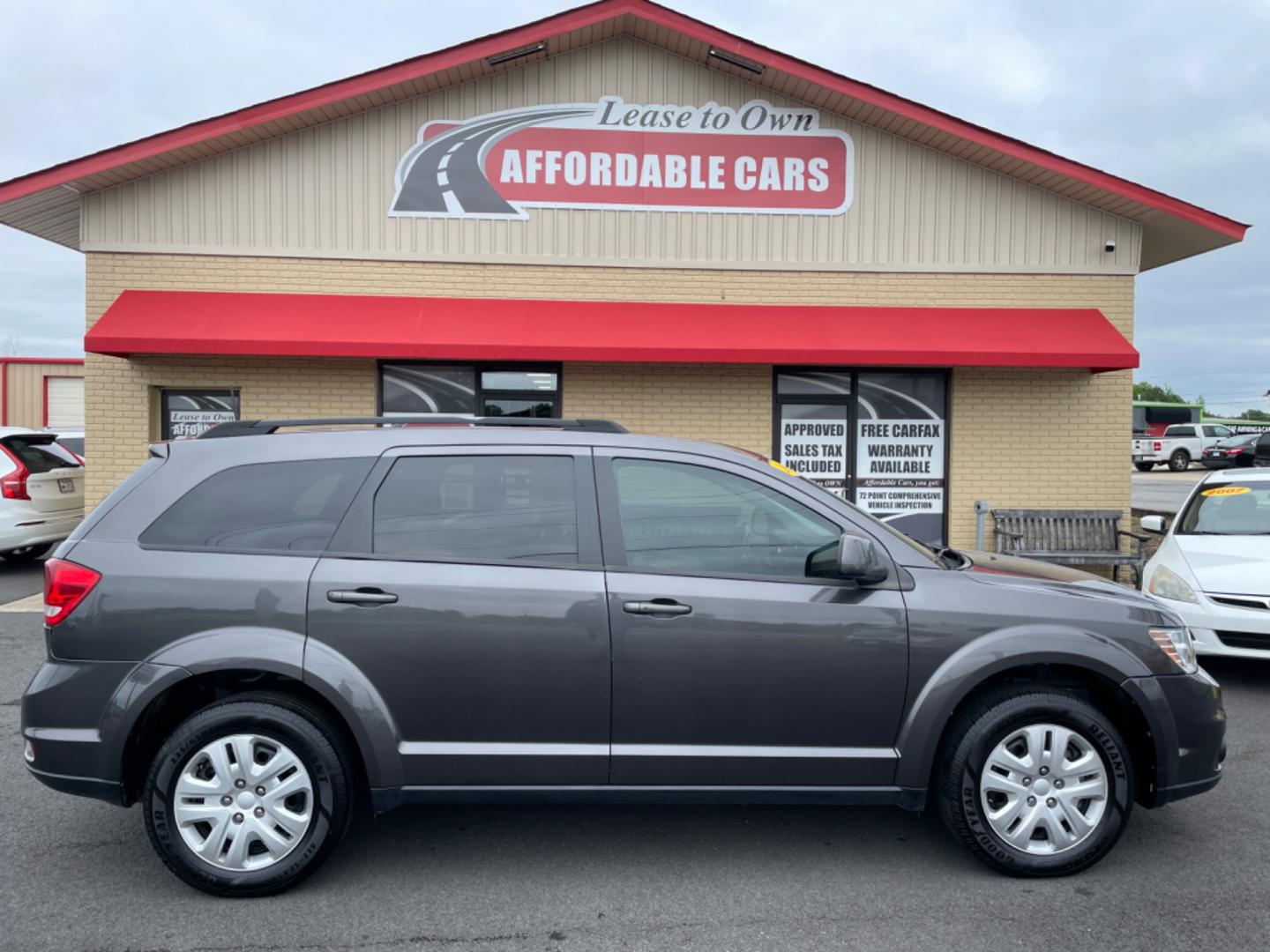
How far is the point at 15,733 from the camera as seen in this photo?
17.3ft

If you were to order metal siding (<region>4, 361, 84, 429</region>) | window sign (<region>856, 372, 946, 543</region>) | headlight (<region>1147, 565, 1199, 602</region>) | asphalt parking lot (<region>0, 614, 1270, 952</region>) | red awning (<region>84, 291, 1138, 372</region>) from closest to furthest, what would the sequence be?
asphalt parking lot (<region>0, 614, 1270, 952</region>) → headlight (<region>1147, 565, 1199, 602</region>) → red awning (<region>84, 291, 1138, 372</region>) → window sign (<region>856, 372, 946, 543</region>) → metal siding (<region>4, 361, 84, 429</region>)

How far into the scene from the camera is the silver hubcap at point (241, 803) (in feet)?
11.1

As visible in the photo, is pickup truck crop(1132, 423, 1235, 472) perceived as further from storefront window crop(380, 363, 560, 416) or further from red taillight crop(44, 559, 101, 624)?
red taillight crop(44, 559, 101, 624)

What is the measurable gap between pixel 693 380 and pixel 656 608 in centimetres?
727

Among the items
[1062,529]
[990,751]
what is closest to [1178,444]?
[1062,529]

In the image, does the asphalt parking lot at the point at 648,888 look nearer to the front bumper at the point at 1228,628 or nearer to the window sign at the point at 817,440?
the front bumper at the point at 1228,628

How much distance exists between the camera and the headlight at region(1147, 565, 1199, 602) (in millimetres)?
6383

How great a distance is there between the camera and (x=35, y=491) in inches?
431

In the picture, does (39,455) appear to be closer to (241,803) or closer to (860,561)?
(241,803)

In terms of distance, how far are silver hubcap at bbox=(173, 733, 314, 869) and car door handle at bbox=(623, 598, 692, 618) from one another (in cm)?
135

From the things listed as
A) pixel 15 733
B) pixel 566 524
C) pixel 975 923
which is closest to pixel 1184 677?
pixel 975 923

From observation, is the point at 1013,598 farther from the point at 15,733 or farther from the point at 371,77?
the point at 371,77

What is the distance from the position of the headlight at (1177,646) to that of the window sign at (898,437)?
7.10 meters

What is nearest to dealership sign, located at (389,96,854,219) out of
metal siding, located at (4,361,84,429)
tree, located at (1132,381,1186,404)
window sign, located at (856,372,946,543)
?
window sign, located at (856,372,946,543)
